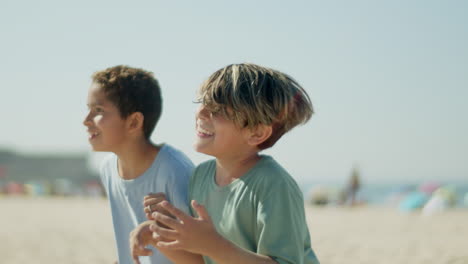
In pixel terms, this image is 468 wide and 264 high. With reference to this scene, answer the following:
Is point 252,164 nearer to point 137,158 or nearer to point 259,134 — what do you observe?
point 259,134

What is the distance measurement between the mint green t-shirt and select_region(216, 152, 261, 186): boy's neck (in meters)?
0.03

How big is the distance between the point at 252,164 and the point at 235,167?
0.24ft

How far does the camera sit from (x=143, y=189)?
10.0ft

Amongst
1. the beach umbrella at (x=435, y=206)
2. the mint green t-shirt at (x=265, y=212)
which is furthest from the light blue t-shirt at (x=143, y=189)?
the beach umbrella at (x=435, y=206)

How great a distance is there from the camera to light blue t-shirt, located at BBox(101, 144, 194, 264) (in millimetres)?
2886

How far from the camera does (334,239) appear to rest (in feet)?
31.5

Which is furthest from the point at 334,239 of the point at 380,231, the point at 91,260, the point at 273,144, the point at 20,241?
the point at 273,144

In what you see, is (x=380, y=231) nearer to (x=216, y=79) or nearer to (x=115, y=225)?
(x=115, y=225)

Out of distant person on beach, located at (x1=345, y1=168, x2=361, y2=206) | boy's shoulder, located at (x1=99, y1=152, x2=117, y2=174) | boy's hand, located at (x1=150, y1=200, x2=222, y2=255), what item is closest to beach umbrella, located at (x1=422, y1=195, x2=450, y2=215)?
distant person on beach, located at (x1=345, y1=168, x2=361, y2=206)

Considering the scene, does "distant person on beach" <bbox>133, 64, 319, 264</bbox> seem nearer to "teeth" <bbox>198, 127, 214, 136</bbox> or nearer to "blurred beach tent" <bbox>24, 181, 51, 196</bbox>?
"teeth" <bbox>198, 127, 214, 136</bbox>

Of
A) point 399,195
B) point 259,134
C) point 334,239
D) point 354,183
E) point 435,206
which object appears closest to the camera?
point 259,134

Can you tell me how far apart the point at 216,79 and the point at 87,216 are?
42.6ft

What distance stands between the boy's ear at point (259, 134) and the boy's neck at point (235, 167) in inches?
3.0

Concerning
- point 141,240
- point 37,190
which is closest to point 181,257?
point 141,240
